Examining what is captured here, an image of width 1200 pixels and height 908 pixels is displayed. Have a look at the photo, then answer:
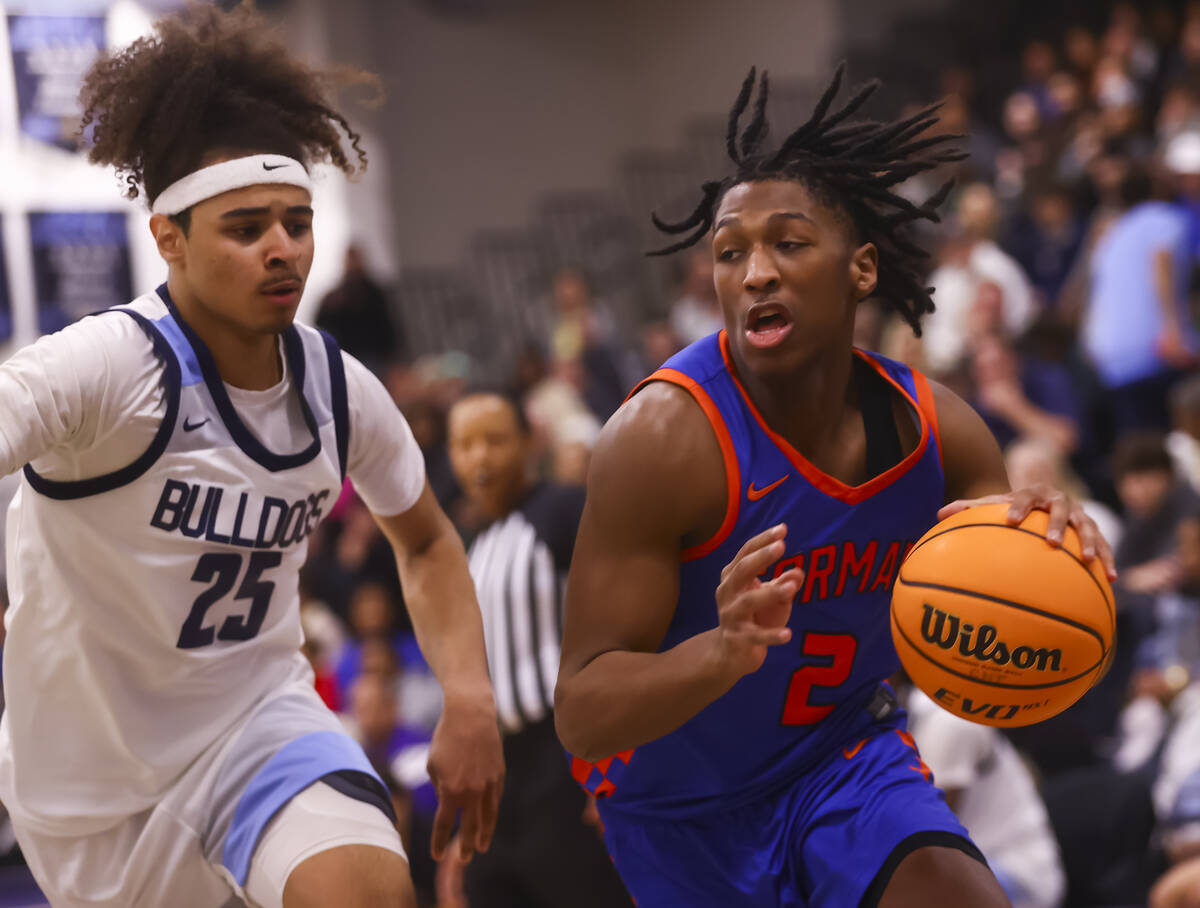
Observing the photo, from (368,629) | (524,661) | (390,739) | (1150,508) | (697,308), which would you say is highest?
(697,308)

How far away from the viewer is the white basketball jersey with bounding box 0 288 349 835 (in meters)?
2.87

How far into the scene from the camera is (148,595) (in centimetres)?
290

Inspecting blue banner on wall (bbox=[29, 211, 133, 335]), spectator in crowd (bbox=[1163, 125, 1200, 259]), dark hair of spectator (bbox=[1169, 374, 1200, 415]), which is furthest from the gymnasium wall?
dark hair of spectator (bbox=[1169, 374, 1200, 415])

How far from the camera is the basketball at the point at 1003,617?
2678 mm

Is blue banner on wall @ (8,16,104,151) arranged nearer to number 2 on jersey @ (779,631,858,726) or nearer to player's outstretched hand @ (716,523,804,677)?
number 2 on jersey @ (779,631,858,726)

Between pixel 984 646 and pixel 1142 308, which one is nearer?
pixel 984 646

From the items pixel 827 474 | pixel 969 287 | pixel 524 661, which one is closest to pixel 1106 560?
pixel 827 474

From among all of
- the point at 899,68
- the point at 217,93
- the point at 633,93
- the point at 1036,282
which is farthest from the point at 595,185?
the point at 217,93

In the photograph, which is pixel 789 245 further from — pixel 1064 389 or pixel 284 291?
pixel 1064 389

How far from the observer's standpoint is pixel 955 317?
8.45m

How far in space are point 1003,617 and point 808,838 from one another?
0.60m

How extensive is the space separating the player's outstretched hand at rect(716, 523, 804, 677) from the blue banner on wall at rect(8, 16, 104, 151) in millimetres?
8616

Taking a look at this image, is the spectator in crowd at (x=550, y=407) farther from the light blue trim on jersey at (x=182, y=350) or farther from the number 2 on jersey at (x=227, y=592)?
the light blue trim on jersey at (x=182, y=350)

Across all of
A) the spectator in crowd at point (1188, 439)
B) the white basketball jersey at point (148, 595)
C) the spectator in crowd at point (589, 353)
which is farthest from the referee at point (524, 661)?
the spectator in crowd at point (589, 353)
